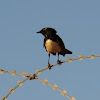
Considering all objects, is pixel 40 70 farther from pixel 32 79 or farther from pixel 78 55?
pixel 78 55

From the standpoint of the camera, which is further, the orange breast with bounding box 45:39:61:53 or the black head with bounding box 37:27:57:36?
the orange breast with bounding box 45:39:61:53

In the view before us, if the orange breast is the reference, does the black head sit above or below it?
above

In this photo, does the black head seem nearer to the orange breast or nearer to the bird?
the bird

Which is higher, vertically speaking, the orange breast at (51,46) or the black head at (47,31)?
the black head at (47,31)

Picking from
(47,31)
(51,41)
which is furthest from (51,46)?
(47,31)

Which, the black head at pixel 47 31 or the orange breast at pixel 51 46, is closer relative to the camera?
the black head at pixel 47 31

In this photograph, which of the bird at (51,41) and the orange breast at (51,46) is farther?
the orange breast at (51,46)

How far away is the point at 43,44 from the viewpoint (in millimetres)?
8445

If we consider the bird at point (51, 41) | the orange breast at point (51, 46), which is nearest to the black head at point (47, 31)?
the bird at point (51, 41)

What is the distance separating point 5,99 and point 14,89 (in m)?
0.32

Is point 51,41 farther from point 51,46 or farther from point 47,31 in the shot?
point 47,31

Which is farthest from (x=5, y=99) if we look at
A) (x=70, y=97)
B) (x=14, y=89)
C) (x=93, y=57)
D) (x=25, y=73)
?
(x=93, y=57)

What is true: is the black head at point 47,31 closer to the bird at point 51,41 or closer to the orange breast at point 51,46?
the bird at point 51,41

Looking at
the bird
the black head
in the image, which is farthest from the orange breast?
the black head
